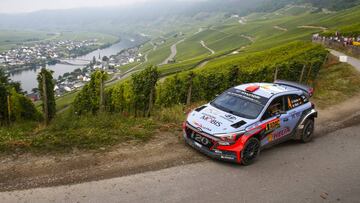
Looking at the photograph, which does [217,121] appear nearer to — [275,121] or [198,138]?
[198,138]

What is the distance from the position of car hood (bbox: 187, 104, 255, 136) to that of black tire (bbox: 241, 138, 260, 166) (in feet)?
1.83

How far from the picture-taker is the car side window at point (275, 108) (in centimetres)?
1127

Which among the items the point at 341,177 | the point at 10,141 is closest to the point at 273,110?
the point at 341,177

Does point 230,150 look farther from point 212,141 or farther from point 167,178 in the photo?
point 167,178

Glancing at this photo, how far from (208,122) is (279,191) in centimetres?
305

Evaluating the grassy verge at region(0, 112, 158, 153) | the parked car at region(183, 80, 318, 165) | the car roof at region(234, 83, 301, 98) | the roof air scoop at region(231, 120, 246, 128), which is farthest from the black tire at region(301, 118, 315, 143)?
the grassy verge at region(0, 112, 158, 153)

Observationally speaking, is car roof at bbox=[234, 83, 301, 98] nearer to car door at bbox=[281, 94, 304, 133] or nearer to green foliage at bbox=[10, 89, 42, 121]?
car door at bbox=[281, 94, 304, 133]

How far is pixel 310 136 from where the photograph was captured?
13180mm

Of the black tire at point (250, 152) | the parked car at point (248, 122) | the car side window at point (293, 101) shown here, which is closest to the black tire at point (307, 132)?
the parked car at point (248, 122)

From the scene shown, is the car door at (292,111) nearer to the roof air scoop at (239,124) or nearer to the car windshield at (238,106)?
the car windshield at (238,106)

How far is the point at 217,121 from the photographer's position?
1073 cm

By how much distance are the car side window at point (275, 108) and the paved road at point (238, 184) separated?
1.41m

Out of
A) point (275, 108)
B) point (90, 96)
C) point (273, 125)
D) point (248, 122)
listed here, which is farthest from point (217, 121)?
point (90, 96)

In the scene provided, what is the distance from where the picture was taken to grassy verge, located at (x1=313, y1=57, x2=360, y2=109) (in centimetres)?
1951
